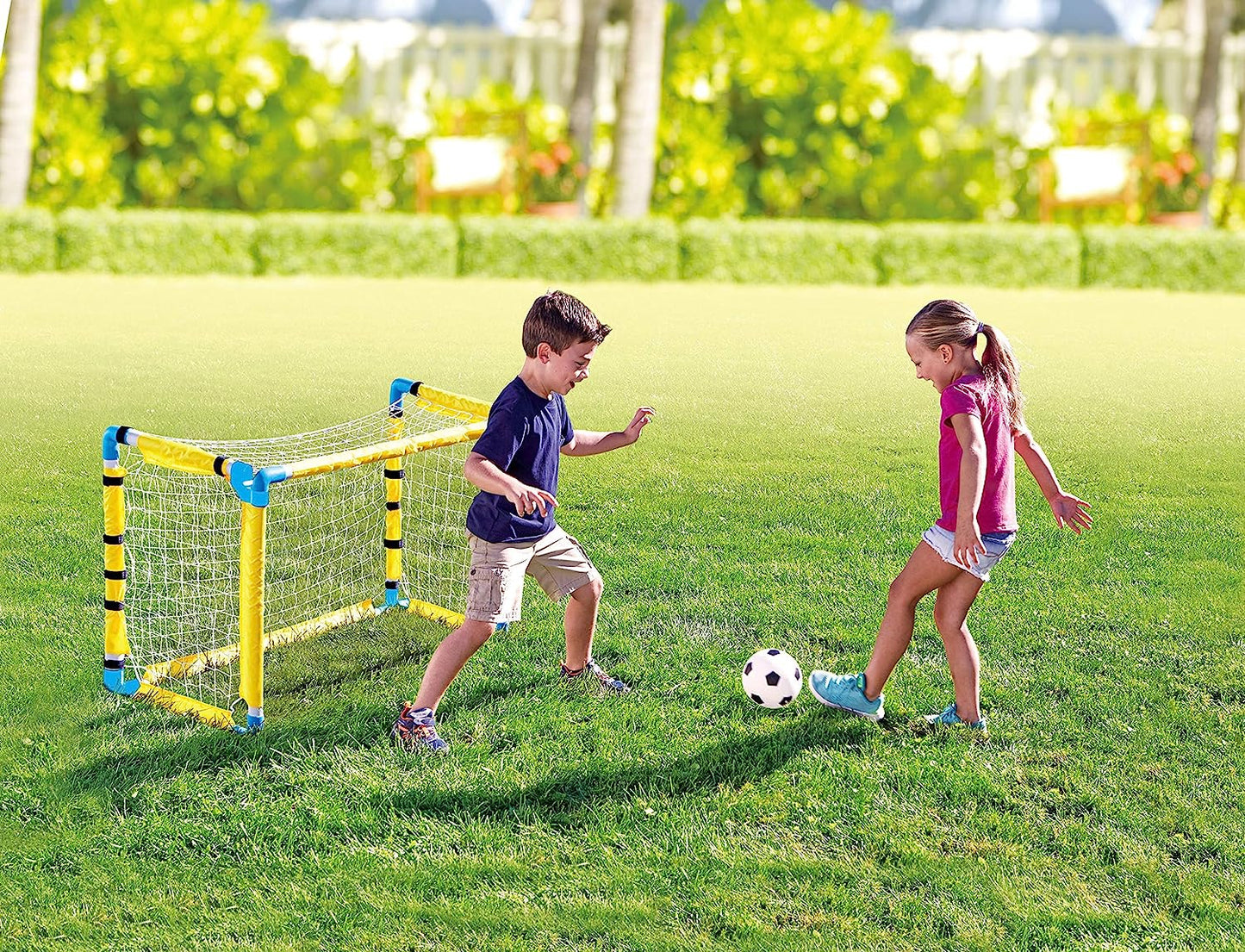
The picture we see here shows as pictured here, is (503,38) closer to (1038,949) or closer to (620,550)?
(620,550)

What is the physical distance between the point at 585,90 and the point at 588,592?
55.2 ft

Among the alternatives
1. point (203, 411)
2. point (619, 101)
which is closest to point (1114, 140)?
point (619, 101)

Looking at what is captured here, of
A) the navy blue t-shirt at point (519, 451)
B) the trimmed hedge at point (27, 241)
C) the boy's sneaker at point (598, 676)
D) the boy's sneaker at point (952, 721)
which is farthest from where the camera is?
the trimmed hedge at point (27, 241)

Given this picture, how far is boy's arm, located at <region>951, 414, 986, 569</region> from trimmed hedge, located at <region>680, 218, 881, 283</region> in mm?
13505

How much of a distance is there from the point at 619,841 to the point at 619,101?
15976 millimetres

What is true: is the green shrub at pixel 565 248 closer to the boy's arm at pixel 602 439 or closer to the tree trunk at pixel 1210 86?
the tree trunk at pixel 1210 86

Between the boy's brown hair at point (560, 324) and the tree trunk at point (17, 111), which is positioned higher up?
the tree trunk at point (17, 111)

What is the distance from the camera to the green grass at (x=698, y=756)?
4.18 m

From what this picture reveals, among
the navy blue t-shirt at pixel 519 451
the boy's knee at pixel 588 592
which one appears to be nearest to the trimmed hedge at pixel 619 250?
the boy's knee at pixel 588 592

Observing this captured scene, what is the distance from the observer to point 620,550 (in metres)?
7.57

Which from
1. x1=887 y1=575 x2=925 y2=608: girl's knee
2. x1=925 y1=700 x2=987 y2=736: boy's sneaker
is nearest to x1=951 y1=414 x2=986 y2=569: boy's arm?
x1=887 y1=575 x2=925 y2=608: girl's knee

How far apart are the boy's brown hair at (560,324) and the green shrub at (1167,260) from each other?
586 inches

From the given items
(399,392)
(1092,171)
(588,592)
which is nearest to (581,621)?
(588,592)

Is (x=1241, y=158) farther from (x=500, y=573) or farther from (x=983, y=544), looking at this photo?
(x=500, y=573)
